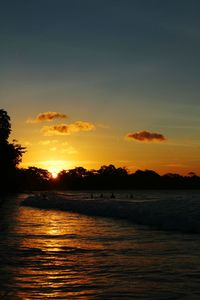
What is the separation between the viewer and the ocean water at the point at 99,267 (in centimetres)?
815

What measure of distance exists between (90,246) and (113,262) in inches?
114

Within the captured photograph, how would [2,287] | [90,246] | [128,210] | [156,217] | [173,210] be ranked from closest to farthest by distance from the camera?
[2,287], [90,246], [156,217], [173,210], [128,210]

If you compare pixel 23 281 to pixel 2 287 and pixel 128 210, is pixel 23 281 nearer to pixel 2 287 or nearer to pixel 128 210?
pixel 2 287

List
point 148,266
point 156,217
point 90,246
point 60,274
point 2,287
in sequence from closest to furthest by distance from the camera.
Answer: point 2,287 < point 60,274 < point 148,266 < point 90,246 < point 156,217

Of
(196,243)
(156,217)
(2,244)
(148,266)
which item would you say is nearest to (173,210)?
(156,217)

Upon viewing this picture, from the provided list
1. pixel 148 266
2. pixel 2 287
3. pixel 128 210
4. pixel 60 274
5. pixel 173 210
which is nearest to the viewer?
pixel 2 287

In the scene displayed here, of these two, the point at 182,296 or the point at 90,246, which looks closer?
the point at 182,296

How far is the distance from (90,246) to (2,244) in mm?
2664

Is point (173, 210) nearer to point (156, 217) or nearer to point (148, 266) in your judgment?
point (156, 217)

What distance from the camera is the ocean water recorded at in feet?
26.7

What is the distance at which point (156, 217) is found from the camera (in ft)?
77.6

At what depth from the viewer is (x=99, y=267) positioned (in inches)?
412

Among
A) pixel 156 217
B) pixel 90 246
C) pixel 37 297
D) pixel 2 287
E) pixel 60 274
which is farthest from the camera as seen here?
pixel 156 217

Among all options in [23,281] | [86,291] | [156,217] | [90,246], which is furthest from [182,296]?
[156,217]
